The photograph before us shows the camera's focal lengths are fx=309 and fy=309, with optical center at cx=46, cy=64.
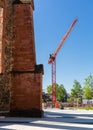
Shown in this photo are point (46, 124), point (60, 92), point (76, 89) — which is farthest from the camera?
point (60, 92)

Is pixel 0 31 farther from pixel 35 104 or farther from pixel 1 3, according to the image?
pixel 35 104

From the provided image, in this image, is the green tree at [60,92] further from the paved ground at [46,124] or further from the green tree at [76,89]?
the paved ground at [46,124]

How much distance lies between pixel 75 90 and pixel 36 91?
5327 centimetres

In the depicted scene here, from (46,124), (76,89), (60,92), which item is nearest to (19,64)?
(46,124)

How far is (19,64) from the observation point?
61.4 ft

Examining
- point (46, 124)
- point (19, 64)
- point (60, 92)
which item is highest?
point (60, 92)

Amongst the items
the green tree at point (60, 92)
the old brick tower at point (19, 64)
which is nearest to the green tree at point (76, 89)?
the green tree at point (60, 92)

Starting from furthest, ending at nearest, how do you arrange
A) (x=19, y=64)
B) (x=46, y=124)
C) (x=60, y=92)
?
(x=60, y=92) < (x=19, y=64) < (x=46, y=124)

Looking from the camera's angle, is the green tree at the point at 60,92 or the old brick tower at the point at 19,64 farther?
the green tree at the point at 60,92

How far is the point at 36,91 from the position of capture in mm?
18078

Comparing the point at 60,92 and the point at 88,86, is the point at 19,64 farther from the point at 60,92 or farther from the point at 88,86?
the point at 60,92

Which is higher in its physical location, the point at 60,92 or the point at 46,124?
the point at 60,92

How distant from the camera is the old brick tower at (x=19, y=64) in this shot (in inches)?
711

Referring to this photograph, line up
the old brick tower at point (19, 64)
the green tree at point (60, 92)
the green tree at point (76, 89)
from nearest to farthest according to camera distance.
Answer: the old brick tower at point (19, 64) → the green tree at point (76, 89) → the green tree at point (60, 92)
